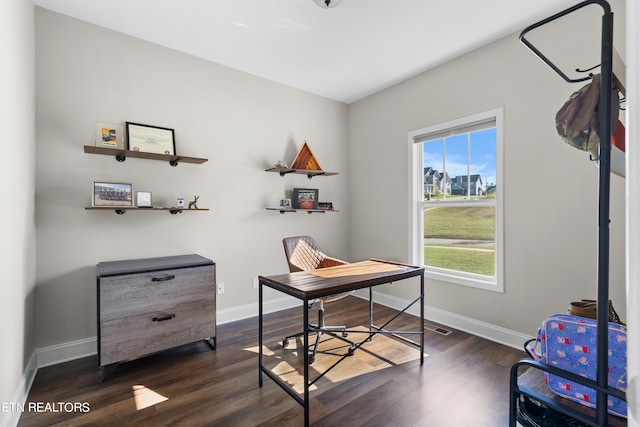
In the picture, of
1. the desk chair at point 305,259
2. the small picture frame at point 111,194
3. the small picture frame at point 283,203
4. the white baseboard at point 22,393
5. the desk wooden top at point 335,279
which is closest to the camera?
the white baseboard at point 22,393

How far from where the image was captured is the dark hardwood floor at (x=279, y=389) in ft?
5.68

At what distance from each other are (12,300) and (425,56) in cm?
360

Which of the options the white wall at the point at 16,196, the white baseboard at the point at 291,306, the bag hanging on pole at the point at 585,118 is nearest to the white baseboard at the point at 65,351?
the white baseboard at the point at 291,306

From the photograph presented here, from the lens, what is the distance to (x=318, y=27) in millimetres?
2525

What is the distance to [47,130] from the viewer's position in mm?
2330

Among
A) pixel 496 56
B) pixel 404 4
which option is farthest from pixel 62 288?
pixel 496 56

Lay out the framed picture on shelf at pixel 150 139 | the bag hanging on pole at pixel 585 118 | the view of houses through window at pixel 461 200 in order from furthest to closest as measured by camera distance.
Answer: the view of houses through window at pixel 461 200, the framed picture on shelf at pixel 150 139, the bag hanging on pole at pixel 585 118

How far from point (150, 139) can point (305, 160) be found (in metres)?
1.64

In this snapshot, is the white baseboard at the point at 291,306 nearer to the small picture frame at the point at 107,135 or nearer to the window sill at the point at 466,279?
the window sill at the point at 466,279

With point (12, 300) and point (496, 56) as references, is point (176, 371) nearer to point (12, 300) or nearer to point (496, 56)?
point (12, 300)

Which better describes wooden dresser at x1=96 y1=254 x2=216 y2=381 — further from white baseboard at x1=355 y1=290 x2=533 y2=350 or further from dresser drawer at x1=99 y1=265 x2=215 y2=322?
white baseboard at x1=355 y1=290 x2=533 y2=350

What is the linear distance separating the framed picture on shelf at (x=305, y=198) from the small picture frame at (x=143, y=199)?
1.56 meters

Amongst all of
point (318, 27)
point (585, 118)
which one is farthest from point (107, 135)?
point (585, 118)

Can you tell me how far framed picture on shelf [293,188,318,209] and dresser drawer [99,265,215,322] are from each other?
1414 millimetres
